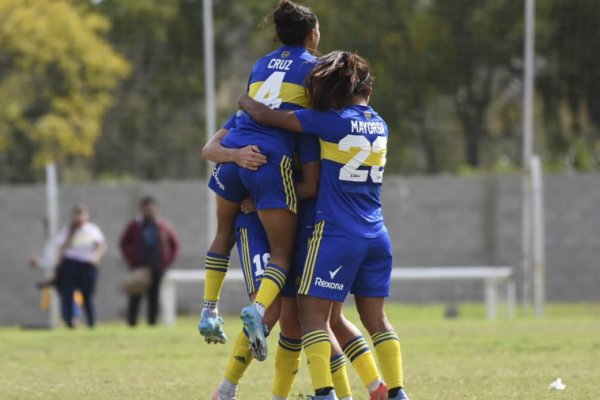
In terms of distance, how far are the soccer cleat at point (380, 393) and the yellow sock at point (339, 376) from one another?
0.25 m

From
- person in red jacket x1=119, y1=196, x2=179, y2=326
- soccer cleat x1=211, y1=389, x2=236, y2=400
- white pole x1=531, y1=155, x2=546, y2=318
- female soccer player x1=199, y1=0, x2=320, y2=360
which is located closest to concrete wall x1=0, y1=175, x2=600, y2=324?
person in red jacket x1=119, y1=196, x2=179, y2=326

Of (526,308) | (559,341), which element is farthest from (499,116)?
(559,341)

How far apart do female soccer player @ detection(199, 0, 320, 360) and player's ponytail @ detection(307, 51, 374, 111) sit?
0.18 meters

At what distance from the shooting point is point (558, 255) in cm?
2516

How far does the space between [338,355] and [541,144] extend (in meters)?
22.4

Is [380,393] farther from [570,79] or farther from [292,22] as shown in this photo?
[570,79]

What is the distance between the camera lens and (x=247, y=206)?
754 centimetres

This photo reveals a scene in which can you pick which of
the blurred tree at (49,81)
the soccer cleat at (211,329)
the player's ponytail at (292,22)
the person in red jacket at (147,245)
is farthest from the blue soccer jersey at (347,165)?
the blurred tree at (49,81)

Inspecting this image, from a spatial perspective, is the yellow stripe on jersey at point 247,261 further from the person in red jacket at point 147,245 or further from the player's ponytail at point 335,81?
the person in red jacket at point 147,245

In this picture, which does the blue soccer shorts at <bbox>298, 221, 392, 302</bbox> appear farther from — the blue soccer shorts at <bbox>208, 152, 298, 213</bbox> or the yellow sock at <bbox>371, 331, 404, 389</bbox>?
the yellow sock at <bbox>371, 331, 404, 389</bbox>

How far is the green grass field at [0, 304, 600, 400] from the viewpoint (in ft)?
29.7

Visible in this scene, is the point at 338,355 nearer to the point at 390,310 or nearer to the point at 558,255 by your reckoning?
the point at 390,310

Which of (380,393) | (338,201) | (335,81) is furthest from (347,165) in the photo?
(380,393)

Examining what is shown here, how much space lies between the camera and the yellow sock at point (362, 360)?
7.49 m
